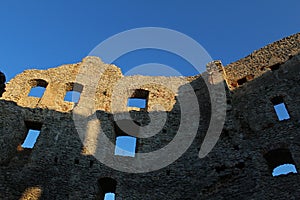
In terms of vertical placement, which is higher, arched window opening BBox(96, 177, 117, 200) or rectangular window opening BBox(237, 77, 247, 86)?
rectangular window opening BBox(237, 77, 247, 86)

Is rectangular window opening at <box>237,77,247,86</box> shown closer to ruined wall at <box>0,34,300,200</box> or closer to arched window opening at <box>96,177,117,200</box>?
ruined wall at <box>0,34,300,200</box>

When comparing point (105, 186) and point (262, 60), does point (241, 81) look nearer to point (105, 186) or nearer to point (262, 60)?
point (262, 60)

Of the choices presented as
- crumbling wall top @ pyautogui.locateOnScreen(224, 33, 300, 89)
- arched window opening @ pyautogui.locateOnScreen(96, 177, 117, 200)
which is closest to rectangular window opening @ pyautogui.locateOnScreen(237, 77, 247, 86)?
crumbling wall top @ pyautogui.locateOnScreen(224, 33, 300, 89)

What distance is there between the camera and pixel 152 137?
1418 cm

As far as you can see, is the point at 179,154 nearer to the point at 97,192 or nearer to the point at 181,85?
the point at 97,192

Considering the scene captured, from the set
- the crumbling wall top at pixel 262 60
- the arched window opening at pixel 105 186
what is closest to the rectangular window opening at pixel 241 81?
the crumbling wall top at pixel 262 60

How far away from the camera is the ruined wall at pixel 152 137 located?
1132cm

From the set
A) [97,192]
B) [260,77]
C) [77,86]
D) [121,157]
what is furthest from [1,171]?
[260,77]

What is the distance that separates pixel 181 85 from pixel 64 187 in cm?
864

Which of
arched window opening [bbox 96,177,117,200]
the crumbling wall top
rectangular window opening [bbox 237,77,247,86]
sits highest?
the crumbling wall top

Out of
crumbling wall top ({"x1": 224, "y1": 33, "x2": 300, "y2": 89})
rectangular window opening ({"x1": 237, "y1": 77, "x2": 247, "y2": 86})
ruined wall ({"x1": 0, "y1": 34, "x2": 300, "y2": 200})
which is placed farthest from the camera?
rectangular window opening ({"x1": 237, "y1": 77, "x2": 247, "y2": 86})

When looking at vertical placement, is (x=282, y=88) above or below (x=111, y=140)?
above

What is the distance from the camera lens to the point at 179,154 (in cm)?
1322

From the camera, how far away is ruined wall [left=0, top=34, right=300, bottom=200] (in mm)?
11320
